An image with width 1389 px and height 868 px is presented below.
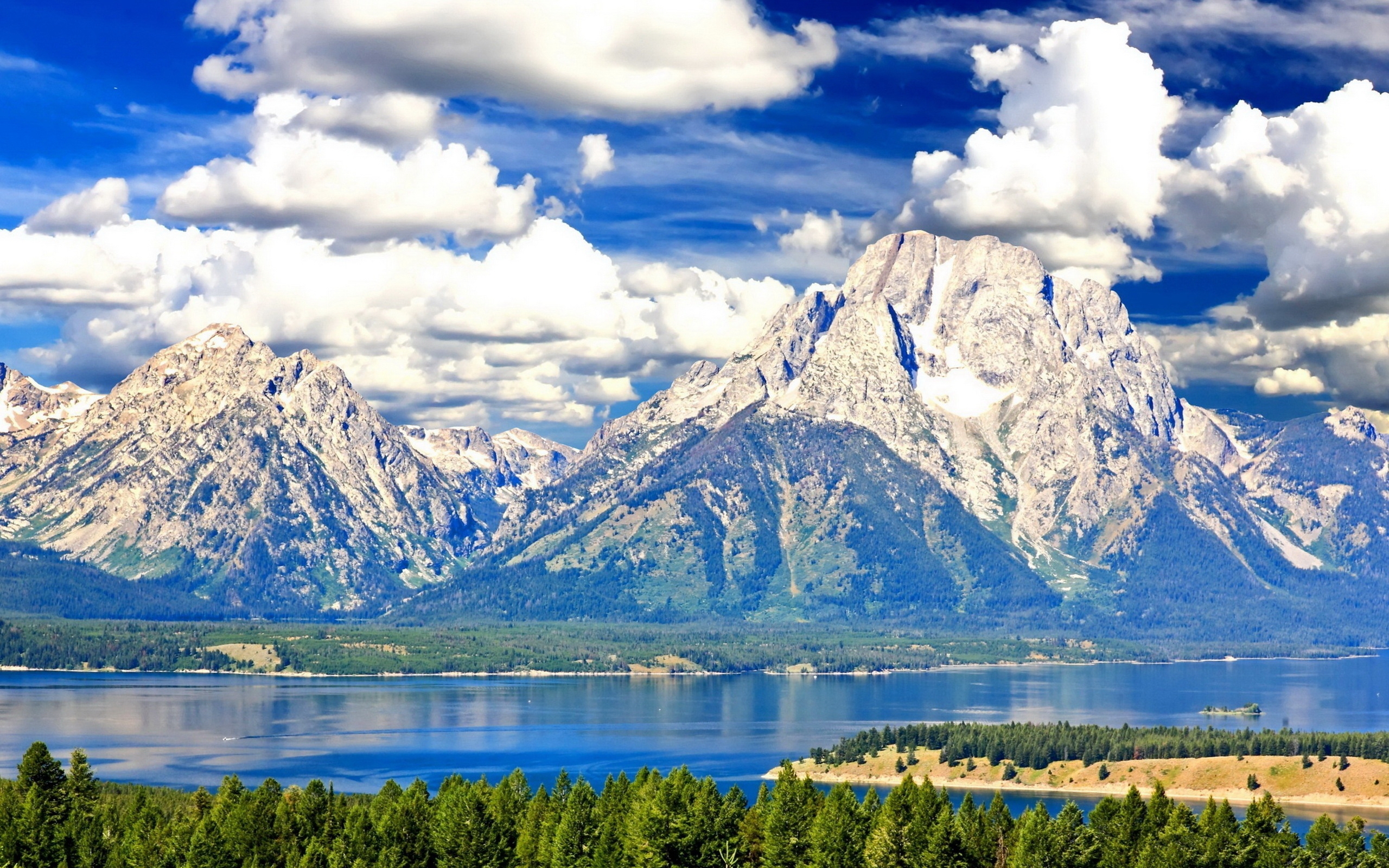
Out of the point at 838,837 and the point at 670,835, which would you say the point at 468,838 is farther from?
the point at 838,837

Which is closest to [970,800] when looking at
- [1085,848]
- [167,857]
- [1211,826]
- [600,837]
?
[1085,848]

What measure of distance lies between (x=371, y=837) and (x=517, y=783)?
35.5 meters

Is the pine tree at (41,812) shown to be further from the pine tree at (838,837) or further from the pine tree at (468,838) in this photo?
the pine tree at (838,837)

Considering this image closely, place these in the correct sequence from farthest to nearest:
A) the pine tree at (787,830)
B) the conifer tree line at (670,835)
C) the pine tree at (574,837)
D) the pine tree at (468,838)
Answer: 1. the pine tree at (787,830)
2. the pine tree at (468,838)
3. the pine tree at (574,837)
4. the conifer tree line at (670,835)

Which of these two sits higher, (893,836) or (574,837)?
(893,836)

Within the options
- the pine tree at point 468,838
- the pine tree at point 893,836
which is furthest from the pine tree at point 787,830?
the pine tree at point 468,838

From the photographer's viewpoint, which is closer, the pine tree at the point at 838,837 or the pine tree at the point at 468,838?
the pine tree at the point at 838,837

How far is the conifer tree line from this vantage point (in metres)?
131

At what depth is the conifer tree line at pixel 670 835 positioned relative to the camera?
130875mm

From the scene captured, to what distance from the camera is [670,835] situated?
5182 inches

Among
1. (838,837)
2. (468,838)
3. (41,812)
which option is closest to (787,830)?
(838,837)

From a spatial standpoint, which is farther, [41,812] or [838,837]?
[41,812]

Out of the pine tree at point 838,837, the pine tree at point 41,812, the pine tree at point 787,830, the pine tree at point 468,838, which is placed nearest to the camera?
the pine tree at point 838,837

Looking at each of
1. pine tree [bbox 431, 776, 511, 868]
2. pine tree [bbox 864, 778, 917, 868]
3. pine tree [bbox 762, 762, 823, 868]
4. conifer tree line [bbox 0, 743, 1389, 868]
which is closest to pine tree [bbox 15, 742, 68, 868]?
conifer tree line [bbox 0, 743, 1389, 868]
